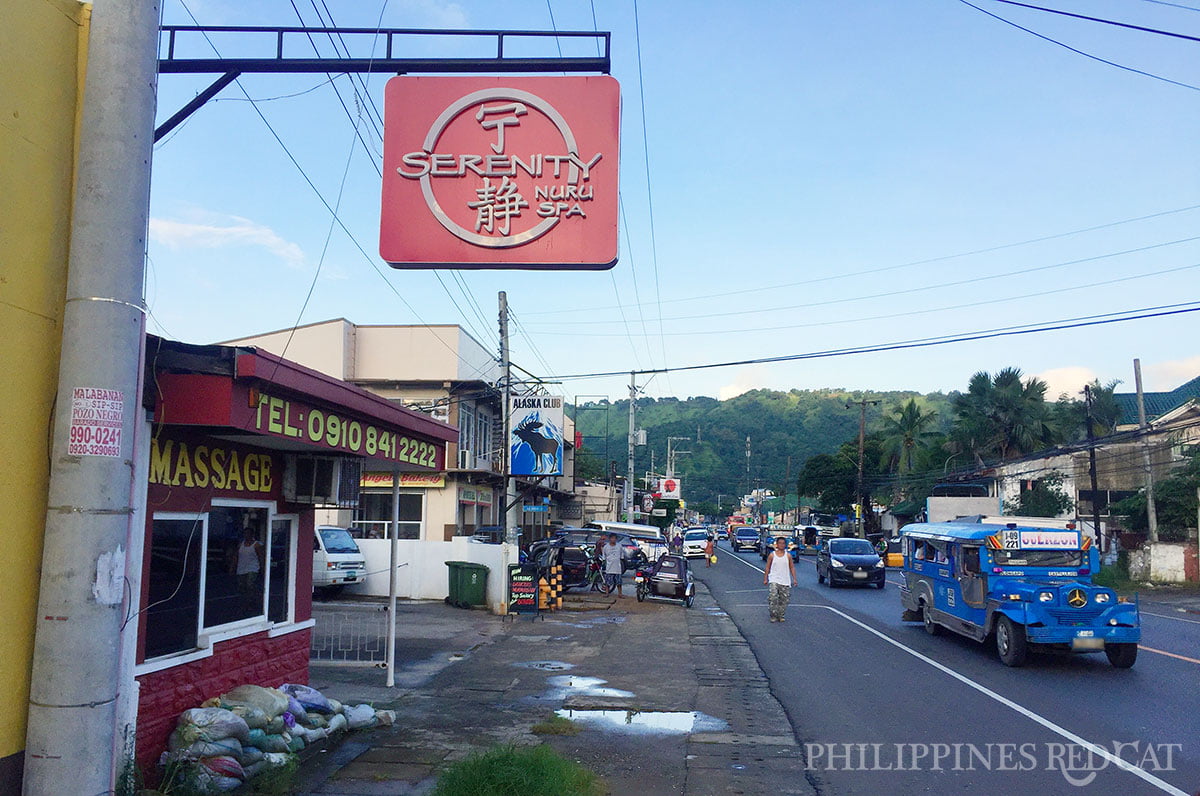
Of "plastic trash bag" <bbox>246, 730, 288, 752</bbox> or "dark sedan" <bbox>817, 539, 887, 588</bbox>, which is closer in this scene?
"plastic trash bag" <bbox>246, 730, 288, 752</bbox>

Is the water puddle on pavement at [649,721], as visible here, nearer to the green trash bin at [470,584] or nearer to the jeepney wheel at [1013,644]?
the jeepney wheel at [1013,644]

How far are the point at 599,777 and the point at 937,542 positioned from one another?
11005 mm

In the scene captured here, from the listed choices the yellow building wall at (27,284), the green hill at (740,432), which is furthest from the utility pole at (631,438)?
the green hill at (740,432)

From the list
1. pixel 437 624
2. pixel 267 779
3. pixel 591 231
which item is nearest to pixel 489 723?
pixel 267 779

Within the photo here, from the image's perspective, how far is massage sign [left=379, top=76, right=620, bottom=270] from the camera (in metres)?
7.29

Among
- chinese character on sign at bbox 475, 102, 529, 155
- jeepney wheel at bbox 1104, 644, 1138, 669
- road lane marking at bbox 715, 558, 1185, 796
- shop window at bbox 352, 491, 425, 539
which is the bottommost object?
road lane marking at bbox 715, 558, 1185, 796

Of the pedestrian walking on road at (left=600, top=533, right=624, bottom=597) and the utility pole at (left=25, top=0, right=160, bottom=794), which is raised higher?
the utility pole at (left=25, top=0, right=160, bottom=794)

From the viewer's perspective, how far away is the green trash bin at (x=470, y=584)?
21.4 meters

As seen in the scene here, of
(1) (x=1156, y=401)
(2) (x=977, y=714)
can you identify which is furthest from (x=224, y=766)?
(1) (x=1156, y=401)

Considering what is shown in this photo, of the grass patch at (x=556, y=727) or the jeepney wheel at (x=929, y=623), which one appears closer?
the grass patch at (x=556, y=727)

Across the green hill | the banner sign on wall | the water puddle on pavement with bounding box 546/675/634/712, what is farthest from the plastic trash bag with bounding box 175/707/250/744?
the green hill

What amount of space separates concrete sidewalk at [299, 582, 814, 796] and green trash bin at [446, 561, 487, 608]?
3016mm

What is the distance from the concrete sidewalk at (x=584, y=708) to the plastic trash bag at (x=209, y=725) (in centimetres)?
70

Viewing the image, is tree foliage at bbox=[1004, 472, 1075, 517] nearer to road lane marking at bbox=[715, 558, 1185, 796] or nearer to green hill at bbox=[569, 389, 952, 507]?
road lane marking at bbox=[715, 558, 1185, 796]
